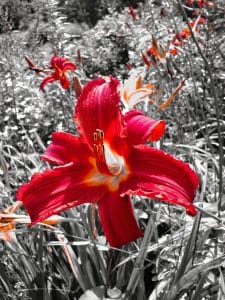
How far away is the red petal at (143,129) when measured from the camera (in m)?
0.93


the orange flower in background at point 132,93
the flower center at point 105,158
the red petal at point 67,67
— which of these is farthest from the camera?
the red petal at point 67,67

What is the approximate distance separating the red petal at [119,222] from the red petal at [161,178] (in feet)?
0.12

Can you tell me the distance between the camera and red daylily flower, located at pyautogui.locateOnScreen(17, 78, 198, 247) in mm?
861

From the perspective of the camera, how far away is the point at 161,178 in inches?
34.0

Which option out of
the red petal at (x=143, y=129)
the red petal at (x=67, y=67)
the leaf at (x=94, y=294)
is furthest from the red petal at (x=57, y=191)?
the red petal at (x=67, y=67)

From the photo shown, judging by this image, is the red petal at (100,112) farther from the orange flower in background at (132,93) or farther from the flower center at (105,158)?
the orange flower in background at (132,93)

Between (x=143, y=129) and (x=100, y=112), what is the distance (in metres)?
0.11

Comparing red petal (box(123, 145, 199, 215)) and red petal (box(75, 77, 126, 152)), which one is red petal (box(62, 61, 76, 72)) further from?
red petal (box(123, 145, 199, 215))

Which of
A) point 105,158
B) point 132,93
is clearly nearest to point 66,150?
point 105,158

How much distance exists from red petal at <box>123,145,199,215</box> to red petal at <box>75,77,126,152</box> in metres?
0.08

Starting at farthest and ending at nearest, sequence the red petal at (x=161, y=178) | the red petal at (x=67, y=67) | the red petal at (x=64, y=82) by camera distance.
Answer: the red petal at (x=67, y=67) → the red petal at (x=64, y=82) → the red petal at (x=161, y=178)

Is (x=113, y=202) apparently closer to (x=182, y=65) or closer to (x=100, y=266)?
(x=100, y=266)

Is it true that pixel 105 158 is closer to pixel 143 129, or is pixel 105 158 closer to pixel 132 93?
pixel 143 129

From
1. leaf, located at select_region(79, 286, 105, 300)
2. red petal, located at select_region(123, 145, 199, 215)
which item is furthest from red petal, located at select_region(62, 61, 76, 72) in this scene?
red petal, located at select_region(123, 145, 199, 215)
